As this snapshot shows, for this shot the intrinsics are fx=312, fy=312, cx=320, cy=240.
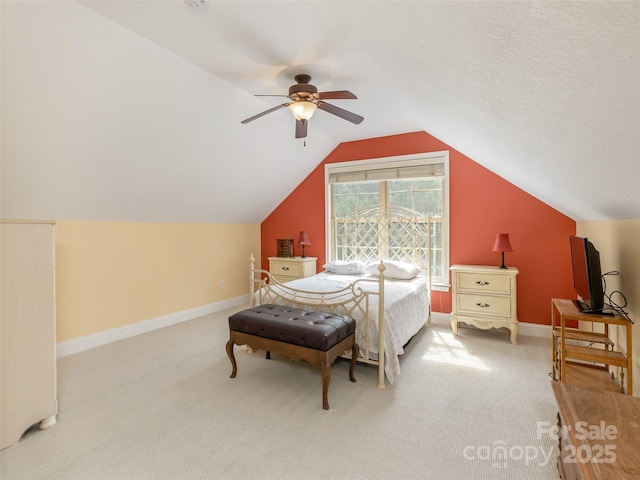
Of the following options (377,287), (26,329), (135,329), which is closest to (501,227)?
(377,287)

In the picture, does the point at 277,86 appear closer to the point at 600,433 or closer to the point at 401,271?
the point at 401,271

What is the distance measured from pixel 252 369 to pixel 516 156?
289cm

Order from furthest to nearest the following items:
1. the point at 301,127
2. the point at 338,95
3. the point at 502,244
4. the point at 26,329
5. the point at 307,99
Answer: the point at 502,244, the point at 301,127, the point at 307,99, the point at 338,95, the point at 26,329

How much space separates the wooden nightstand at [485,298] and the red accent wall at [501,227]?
38 cm

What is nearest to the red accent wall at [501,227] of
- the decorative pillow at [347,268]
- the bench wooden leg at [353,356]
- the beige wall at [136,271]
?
the decorative pillow at [347,268]

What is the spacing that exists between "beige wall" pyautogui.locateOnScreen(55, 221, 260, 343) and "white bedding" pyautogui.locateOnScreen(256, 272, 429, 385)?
6.01ft

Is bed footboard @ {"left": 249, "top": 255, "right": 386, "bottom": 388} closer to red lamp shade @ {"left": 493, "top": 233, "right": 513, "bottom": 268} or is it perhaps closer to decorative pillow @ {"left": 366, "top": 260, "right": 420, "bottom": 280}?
decorative pillow @ {"left": 366, "top": 260, "right": 420, "bottom": 280}

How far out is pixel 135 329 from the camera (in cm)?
397

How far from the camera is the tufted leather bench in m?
2.29

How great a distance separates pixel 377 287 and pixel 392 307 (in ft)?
2.48

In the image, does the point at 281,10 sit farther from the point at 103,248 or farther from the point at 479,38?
the point at 103,248

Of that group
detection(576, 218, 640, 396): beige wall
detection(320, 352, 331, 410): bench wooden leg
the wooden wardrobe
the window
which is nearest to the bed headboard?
the window

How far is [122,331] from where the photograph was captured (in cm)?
384

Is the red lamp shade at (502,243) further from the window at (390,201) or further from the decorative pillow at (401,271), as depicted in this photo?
the decorative pillow at (401,271)
